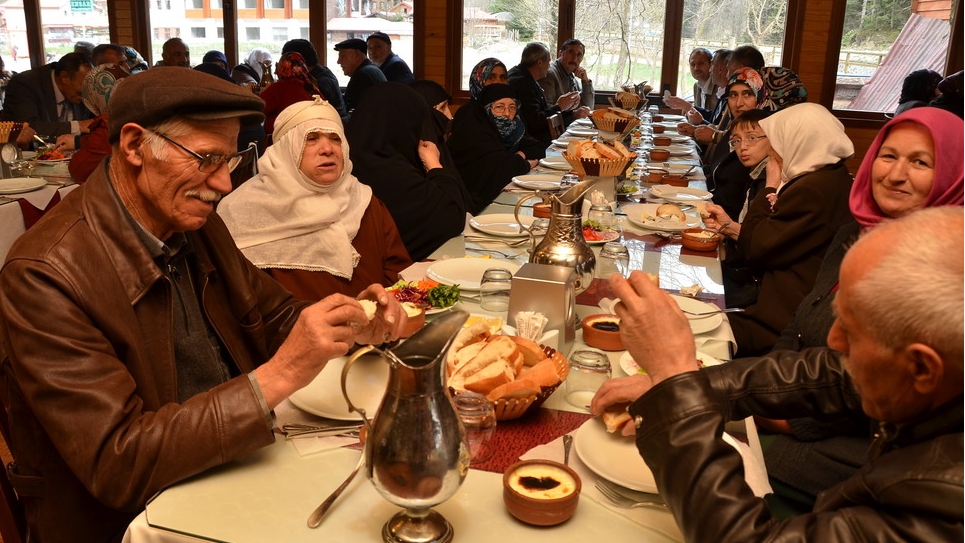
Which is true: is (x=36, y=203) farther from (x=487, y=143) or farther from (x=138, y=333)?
(x=138, y=333)

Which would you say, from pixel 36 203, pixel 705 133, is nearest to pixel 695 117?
pixel 705 133

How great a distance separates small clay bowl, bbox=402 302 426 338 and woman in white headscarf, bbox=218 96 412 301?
93cm

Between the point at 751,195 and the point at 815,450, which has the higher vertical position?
the point at 751,195

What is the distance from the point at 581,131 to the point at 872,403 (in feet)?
20.3

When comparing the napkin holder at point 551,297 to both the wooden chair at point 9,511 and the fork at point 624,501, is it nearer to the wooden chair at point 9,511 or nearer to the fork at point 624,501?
the fork at point 624,501

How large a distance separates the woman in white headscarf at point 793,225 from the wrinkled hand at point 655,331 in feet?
5.65

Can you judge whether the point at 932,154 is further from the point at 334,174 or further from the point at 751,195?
the point at 334,174

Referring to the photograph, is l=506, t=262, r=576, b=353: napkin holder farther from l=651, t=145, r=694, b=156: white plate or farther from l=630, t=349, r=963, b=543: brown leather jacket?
l=651, t=145, r=694, b=156: white plate

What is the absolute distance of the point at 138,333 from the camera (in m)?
1.46

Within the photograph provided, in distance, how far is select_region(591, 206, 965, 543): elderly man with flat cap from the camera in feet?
3.00

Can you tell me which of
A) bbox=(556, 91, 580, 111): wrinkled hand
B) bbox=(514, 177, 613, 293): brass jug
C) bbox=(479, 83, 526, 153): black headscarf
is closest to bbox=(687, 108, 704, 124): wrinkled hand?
bbox=(556, 91, 580, 111): wrinkled hand

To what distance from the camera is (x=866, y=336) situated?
1012 millimetres

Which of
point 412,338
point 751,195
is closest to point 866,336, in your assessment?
point 412,338

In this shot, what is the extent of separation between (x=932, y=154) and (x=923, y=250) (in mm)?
1595
